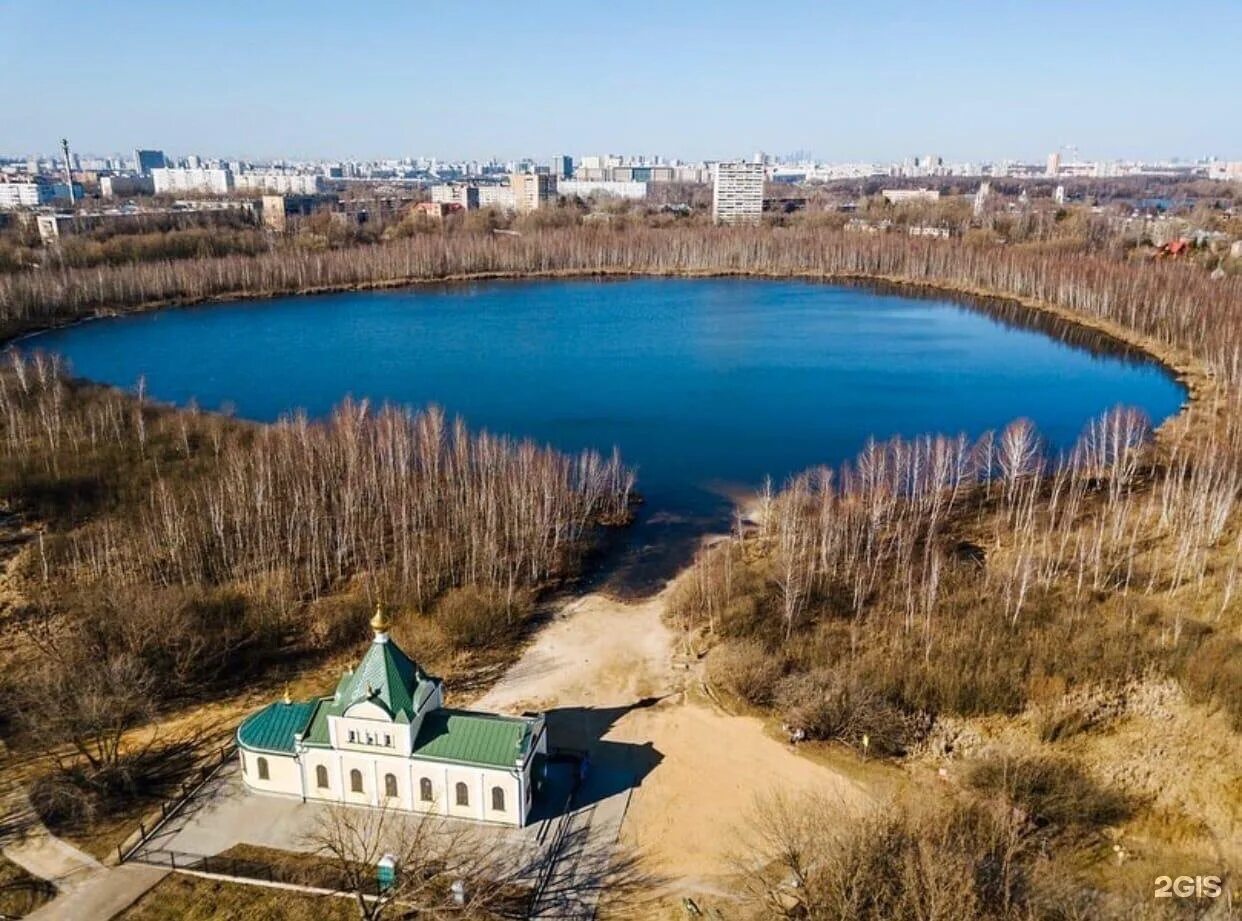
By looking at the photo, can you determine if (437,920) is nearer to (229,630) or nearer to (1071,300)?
(229,630)

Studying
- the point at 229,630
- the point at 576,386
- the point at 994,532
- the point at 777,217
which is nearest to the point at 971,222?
the point at 777,217

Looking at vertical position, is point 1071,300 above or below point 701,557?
above

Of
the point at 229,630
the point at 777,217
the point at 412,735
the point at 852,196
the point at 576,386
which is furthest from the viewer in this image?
the point at 852,196

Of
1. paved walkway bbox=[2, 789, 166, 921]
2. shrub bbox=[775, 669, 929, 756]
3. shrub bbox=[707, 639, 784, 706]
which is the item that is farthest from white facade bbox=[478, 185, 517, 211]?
paved walkway bbox=[2, 789, 166, 921]

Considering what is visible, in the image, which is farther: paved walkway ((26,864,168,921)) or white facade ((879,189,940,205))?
white facade ((879,189,940,205))

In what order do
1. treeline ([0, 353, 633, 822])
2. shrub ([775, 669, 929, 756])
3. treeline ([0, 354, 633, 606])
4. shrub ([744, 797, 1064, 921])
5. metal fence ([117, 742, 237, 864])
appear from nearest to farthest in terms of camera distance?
1. shrub ([744, 797, 1064, 921])
2. metal fence ([117, 742, 237, 864])
3. shrub ([775, 669, 929, 756])
4. treeline ([0, 353, 633, 822])
5. treeline ([0, 354, 633, 606])

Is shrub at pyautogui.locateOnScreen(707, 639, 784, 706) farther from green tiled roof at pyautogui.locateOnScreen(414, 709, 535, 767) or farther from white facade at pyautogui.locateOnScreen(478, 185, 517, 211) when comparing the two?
white facade at pyautogui.locateOnScreen(478, 185, 517, 211)

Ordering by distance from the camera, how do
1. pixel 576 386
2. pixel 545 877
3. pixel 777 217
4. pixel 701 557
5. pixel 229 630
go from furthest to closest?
pixel 777 217 → pixel 576 386 → pixel 701 557 → pixel 229 630 → pixel 545 877
